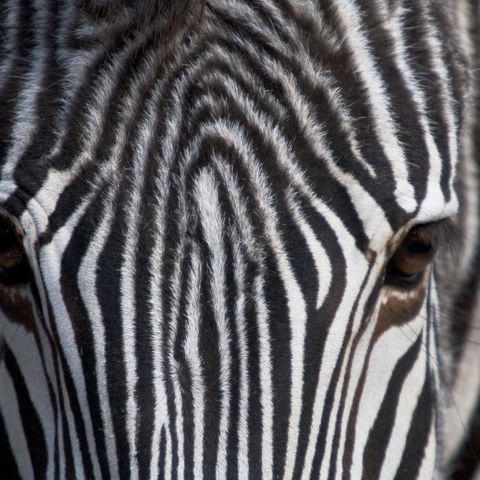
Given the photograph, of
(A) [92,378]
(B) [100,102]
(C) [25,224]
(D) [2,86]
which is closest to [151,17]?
(B) [100,102]

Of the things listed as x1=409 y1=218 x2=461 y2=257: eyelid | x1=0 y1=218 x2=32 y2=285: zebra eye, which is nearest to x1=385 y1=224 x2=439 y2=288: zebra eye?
x1=409 y1=218 x2=461 y2=257: eyelid

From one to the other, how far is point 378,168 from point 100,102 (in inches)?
31.0

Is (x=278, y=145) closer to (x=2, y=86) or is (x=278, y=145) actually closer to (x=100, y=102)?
(x=100, y=102)

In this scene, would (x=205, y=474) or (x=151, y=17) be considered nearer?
(x=205, y=474)

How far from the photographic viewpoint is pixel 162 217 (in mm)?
2092

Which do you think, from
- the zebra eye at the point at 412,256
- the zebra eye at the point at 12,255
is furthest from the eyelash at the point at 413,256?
the zebra eye at the point at 12,255

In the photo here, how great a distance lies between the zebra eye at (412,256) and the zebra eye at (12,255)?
3.43ft

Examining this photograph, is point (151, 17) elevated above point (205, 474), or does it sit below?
above

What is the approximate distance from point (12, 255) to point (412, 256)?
45.5 inches

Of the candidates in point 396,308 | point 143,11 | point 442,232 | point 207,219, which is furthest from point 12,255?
point 442,232

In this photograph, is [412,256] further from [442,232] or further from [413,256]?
[442,232]

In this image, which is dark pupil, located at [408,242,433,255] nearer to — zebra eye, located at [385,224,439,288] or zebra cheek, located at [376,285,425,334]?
zebra eye, located at [385,224,439,288]

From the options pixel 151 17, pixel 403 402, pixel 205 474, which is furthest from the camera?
pixel 403 402

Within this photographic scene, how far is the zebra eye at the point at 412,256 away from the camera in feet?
7.59
